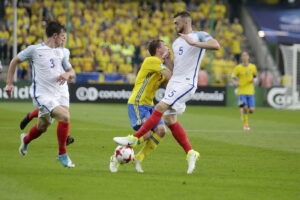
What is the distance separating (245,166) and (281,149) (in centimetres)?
338

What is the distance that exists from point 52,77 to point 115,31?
25.0 meters

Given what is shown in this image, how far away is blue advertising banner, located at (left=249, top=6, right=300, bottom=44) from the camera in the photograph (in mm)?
40062

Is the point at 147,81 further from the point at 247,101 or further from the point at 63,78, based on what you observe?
the point at 247,101

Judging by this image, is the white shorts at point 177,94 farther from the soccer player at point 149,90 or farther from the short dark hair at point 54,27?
the short dark hair at point 54,27

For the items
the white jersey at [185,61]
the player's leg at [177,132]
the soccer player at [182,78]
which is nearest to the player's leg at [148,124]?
the soccer player at [182,78]

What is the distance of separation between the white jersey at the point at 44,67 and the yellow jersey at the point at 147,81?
3.55 ft

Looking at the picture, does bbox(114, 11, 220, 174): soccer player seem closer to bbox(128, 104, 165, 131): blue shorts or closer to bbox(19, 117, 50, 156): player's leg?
bbox(128, 104, 165, 131): blue shorts

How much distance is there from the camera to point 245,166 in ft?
38.8

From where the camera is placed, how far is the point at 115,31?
35.8 metres

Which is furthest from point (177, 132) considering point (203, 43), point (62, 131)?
point (62, 131)

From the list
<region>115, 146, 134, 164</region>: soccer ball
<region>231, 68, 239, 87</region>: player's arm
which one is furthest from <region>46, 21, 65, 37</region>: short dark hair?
<region>231, 68, 239, 87</region>: player's arm

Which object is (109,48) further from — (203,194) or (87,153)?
(203,194)

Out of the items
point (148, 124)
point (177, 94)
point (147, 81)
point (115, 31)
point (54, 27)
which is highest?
point (115, 31)

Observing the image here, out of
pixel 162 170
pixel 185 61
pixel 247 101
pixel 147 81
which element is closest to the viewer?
pixel 185 61
